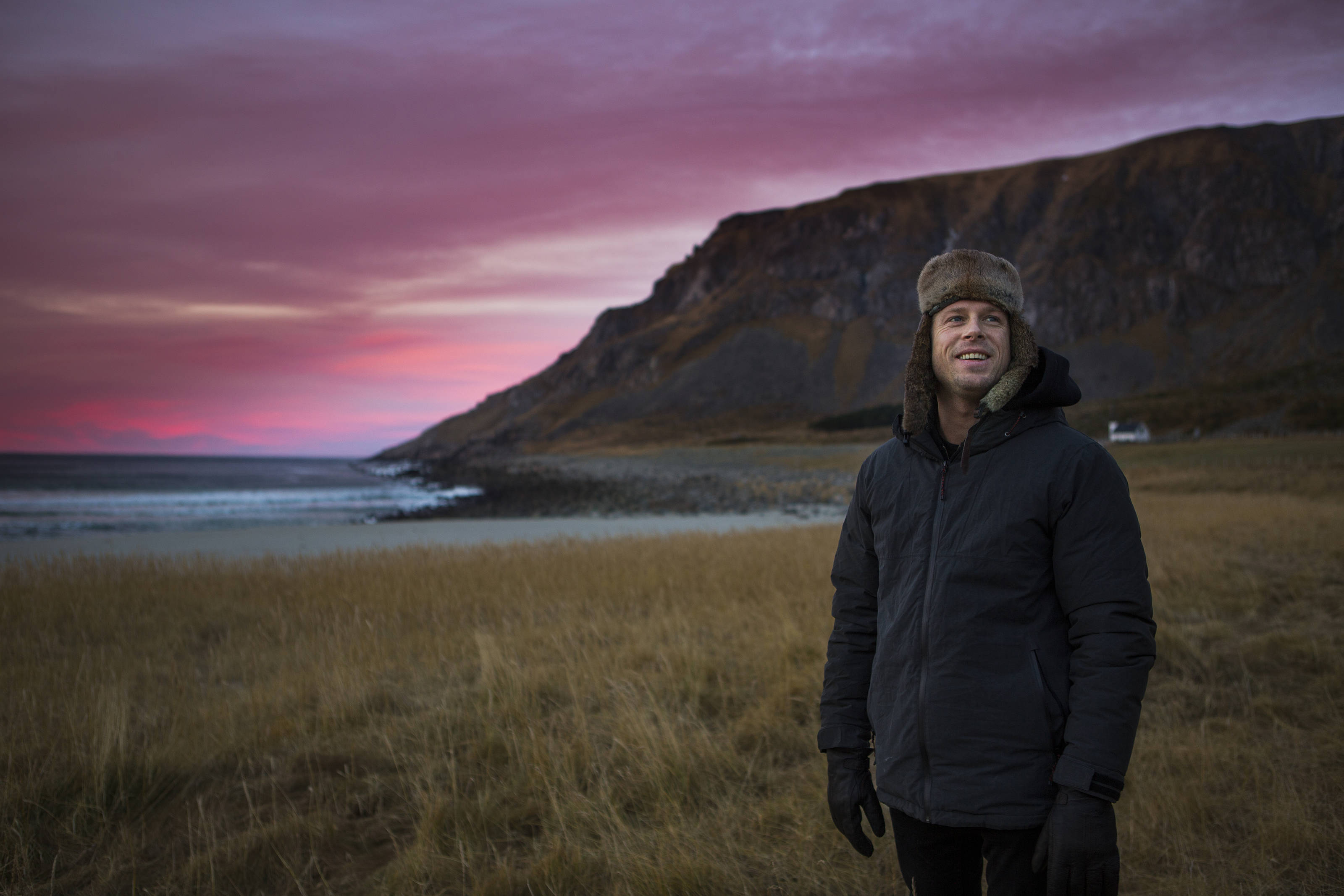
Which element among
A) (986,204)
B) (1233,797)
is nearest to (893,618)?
(1233,797)

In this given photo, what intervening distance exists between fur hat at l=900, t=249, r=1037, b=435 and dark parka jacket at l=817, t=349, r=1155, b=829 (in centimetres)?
5

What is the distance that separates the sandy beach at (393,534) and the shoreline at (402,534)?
0.04m

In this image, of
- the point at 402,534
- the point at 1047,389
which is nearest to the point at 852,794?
the point at 1047,389

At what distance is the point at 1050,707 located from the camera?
168 cm

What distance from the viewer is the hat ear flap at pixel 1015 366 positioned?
5.85 feet

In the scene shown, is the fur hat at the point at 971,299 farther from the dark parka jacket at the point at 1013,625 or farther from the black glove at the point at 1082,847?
the black glove at the point at 1082,847

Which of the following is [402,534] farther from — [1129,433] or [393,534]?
[1129,433]

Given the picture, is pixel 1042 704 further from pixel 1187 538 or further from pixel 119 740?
pixel 1187 538

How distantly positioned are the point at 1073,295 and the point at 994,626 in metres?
166

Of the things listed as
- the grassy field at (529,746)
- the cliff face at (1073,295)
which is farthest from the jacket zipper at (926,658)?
the cliff face at (1073,295)

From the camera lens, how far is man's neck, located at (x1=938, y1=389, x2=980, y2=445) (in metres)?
1.90

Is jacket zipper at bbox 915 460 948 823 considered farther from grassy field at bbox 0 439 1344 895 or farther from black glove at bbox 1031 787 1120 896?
grassy field at bbox 0 439 1344 895

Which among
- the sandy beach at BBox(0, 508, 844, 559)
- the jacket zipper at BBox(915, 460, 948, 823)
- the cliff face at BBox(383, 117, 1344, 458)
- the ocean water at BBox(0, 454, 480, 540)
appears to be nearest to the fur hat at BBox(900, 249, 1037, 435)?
the jacket zipper at BBox(915, 460, 948, 823)

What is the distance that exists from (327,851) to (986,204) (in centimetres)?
20648
